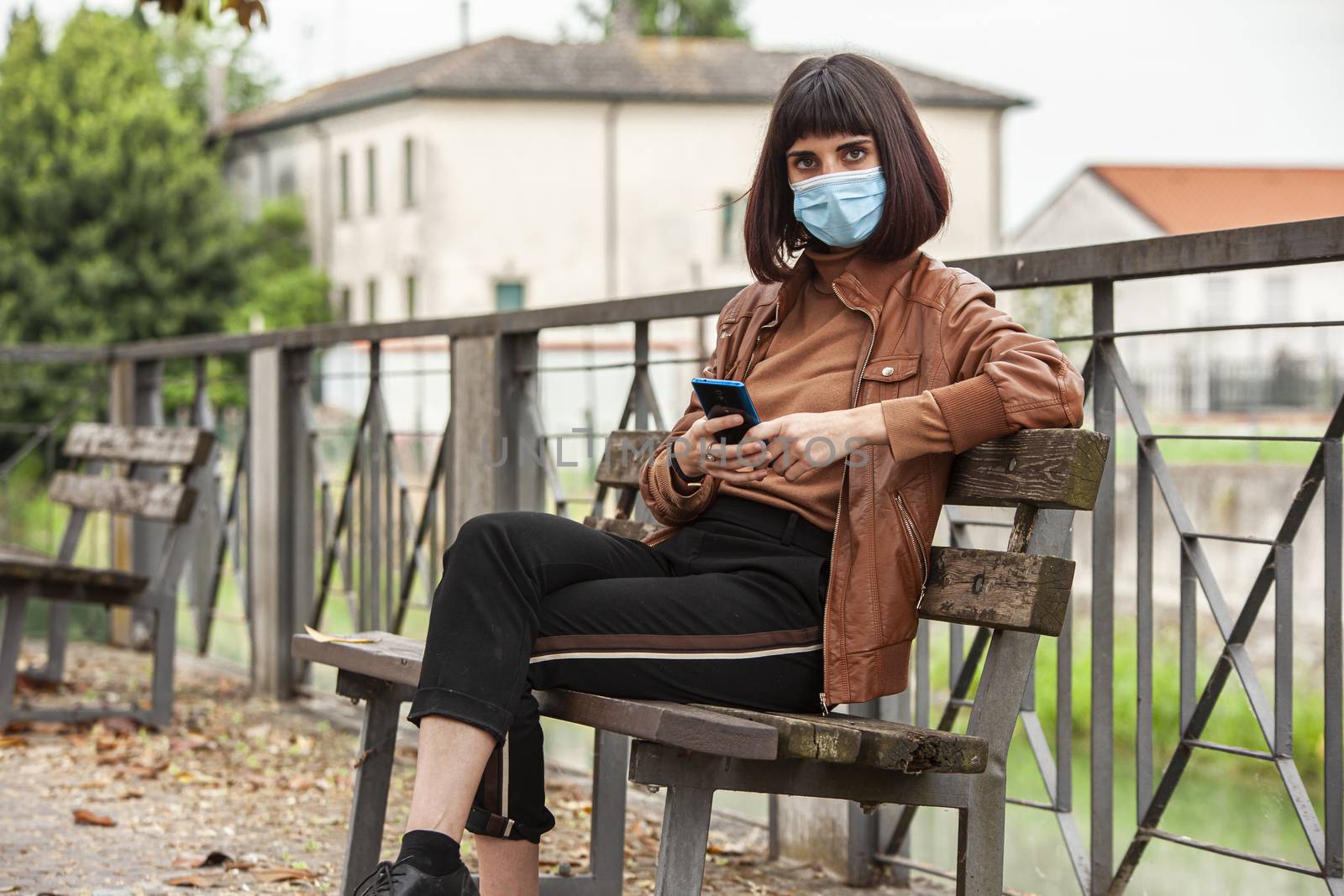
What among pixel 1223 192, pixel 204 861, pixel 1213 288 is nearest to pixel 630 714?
pixel 204 861

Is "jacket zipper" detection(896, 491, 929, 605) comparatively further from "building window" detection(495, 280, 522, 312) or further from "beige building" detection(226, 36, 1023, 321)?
"building window" detection(495, 280, 522, 312)

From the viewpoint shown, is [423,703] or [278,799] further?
[278,799]

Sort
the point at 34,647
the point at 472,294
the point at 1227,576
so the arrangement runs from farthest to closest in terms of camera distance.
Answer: the point at 472,294 < the point at 1227,576 < the point at 34,647

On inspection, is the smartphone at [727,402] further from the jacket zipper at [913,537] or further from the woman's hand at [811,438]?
the jacket zipper at [913,537]

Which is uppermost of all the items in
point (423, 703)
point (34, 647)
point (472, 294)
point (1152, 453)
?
point (472, 294)

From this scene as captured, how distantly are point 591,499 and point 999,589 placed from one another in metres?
2.55

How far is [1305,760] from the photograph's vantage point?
954 centimetres

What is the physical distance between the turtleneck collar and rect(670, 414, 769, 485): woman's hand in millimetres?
345

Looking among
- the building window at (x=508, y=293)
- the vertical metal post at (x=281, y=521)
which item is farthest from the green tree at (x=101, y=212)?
the vertical metal post at (x=281, y=521)

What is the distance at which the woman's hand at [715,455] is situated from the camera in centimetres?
299

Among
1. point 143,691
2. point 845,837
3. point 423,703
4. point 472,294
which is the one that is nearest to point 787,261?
point 423,703

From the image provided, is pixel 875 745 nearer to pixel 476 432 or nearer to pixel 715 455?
pixel 715 455

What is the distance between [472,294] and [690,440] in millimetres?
38739

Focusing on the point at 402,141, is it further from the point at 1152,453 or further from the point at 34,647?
the point at 1152,453
